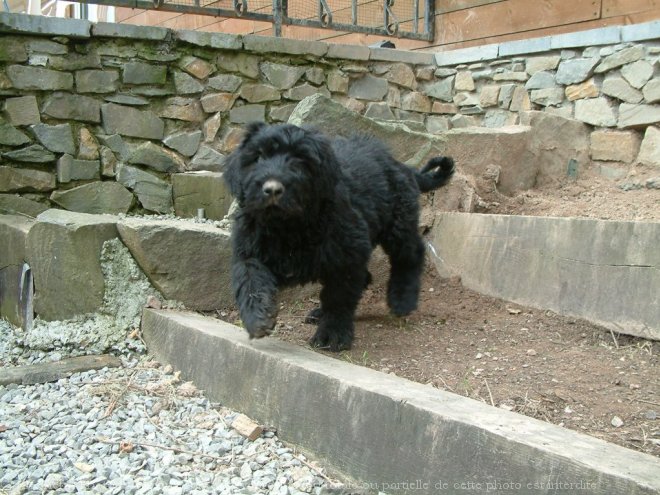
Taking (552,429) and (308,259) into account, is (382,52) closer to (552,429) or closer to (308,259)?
(308,259)

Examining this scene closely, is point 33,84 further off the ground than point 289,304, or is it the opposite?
point 33,84

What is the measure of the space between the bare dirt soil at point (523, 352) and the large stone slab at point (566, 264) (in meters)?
0.09

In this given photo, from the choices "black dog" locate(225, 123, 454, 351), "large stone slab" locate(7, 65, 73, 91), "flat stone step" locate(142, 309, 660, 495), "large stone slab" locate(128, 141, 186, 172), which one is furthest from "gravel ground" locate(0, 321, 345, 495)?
"large stone slab" locate(7, 65, 73, 91)

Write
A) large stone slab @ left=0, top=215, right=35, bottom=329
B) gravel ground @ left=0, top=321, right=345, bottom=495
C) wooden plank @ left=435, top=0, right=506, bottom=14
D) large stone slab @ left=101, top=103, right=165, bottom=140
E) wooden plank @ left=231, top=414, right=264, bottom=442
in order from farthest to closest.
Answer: wooden plank @ left=435, top=0, right=506, bottom=14
large stone slab @ left=101, top=103, right=165, bottom=140
large stone slab @ left=0, top=215, right=35, bottom=329
wooden plank @ left=231, top=414, right=264, bottom=442
gravel ground @ left=0, top=321, right=345, bottom=495

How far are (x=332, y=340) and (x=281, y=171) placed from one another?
3.55 ft

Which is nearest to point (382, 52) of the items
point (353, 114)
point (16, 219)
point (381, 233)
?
point (353, 114)

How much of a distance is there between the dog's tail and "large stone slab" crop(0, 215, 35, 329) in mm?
3026

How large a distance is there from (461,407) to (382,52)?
21.3 ft

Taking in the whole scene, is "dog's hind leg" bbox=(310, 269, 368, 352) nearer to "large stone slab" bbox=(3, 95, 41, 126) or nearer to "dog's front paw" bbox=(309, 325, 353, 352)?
"dog's front paw" bbox=(309, 325, 353, 352)

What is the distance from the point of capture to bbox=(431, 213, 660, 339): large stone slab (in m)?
4.15

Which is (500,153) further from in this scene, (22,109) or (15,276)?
(22,109)

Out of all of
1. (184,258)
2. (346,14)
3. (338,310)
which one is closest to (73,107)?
(184,258)

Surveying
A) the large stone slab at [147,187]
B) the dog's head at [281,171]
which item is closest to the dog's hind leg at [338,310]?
the dog's head at [281,171]

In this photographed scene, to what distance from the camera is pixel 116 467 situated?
10.9 ft
